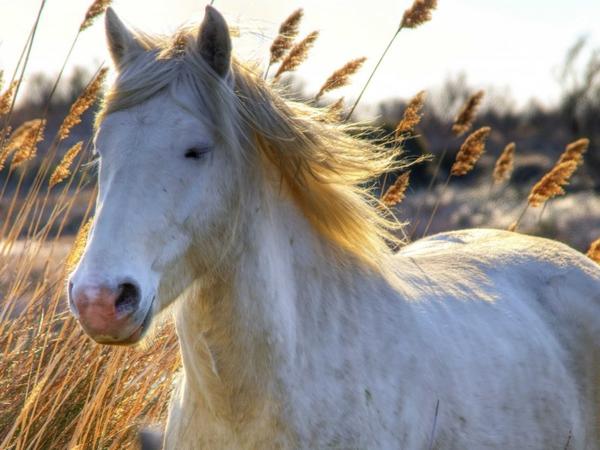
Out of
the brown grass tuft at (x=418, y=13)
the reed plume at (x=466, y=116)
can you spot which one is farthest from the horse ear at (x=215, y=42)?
the reed plume at (x=466, y=116)

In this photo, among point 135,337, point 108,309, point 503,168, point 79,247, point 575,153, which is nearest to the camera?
point 108,309

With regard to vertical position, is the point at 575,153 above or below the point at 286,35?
below

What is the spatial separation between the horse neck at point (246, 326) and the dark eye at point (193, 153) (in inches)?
9.4

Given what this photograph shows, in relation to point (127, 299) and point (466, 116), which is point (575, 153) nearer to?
point (466, 116)

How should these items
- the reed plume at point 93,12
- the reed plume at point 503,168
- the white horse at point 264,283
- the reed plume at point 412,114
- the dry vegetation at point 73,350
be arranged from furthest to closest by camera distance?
the reed plume at point 503,168 → the reed plume at point 412,114 → the reed plume at point 93,12 → the dry vegetation at point 73,350 → the white horse at point 264,283

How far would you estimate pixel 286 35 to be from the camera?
3.97m

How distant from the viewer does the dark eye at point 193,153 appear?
104 inches

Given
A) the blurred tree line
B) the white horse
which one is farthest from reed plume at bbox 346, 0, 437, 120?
the blurred tree line

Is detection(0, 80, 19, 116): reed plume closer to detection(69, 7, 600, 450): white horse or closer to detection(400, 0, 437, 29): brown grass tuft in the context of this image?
detection(69, 7, 600, 450): white horse

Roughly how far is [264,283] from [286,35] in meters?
1.49

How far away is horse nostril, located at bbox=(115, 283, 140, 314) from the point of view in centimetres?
237

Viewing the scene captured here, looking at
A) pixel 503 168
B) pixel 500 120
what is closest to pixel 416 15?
Answer: pixel 503 168

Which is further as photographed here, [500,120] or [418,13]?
[500,120]

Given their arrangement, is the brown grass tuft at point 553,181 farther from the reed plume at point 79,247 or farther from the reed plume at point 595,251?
the reed plume at point 79,247
